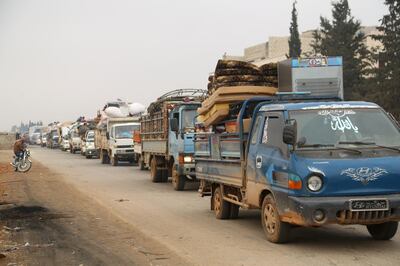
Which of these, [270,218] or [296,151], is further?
[270,218]

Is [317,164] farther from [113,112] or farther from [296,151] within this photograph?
[113,112]

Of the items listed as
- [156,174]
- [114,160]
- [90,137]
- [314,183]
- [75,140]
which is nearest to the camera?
[314,183]

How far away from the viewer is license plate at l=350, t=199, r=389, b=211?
7.71 meters

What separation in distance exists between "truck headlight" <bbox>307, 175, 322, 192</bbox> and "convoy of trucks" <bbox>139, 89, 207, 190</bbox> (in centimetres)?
975

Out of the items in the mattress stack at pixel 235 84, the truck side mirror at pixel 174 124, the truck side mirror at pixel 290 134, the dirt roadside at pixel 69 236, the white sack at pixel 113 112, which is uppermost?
the white sack at pixel 113 112

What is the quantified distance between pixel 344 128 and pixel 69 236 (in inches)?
185

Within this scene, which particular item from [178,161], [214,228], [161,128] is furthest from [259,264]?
[161,128]

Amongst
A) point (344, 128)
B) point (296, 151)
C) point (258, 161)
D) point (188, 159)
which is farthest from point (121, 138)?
point (296, 151)

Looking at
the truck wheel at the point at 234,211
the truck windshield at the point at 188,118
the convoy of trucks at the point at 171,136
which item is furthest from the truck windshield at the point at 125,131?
the truck wheel at the point at 234,211

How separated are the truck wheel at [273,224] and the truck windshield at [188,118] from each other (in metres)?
9.22

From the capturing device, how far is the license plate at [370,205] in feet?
25.3

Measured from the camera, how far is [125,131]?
31.9 m

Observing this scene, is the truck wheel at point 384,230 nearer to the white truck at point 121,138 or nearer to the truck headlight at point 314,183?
the truck headlight at point 314,183

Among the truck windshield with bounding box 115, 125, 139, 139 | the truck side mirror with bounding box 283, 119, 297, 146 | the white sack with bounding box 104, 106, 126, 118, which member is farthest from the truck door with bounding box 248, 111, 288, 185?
the white sack with bounding box 104, 106, 126, 118
